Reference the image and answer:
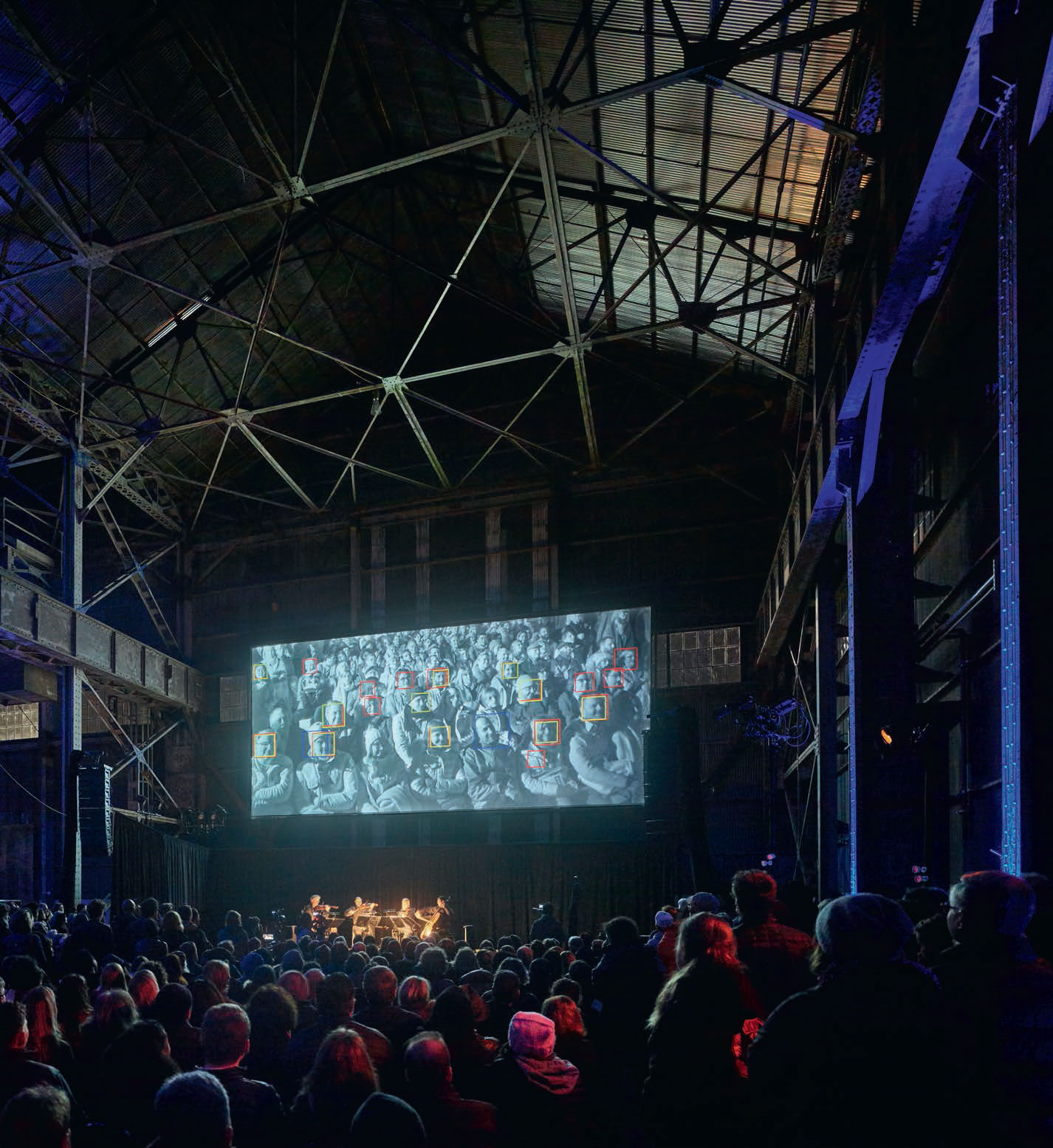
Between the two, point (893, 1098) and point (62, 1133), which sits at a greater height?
point (893, 1098)

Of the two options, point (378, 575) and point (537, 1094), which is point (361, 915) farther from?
point (537, 1094)

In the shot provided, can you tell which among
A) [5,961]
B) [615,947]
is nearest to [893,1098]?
[615,947]

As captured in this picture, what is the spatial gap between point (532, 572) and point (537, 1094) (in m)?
18.6

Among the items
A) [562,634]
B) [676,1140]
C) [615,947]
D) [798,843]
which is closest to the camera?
[676,1140]

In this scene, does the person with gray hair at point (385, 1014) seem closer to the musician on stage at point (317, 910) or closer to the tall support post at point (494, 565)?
the musician on stage at point (317, 910)

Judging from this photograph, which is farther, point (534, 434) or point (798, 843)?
point (534, 434)

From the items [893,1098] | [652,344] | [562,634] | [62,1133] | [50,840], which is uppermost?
[652,344]

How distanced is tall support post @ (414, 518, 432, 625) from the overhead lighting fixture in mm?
6706

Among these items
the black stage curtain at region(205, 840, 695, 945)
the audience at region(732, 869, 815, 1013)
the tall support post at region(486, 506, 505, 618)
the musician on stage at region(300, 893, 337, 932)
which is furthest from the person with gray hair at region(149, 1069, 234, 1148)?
the tall support post at region(486, 506, 505, 618)

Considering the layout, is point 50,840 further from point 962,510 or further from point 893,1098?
point 893,1098

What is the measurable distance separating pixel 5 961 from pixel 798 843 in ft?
39.1

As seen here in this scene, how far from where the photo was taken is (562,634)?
68.7 feet
